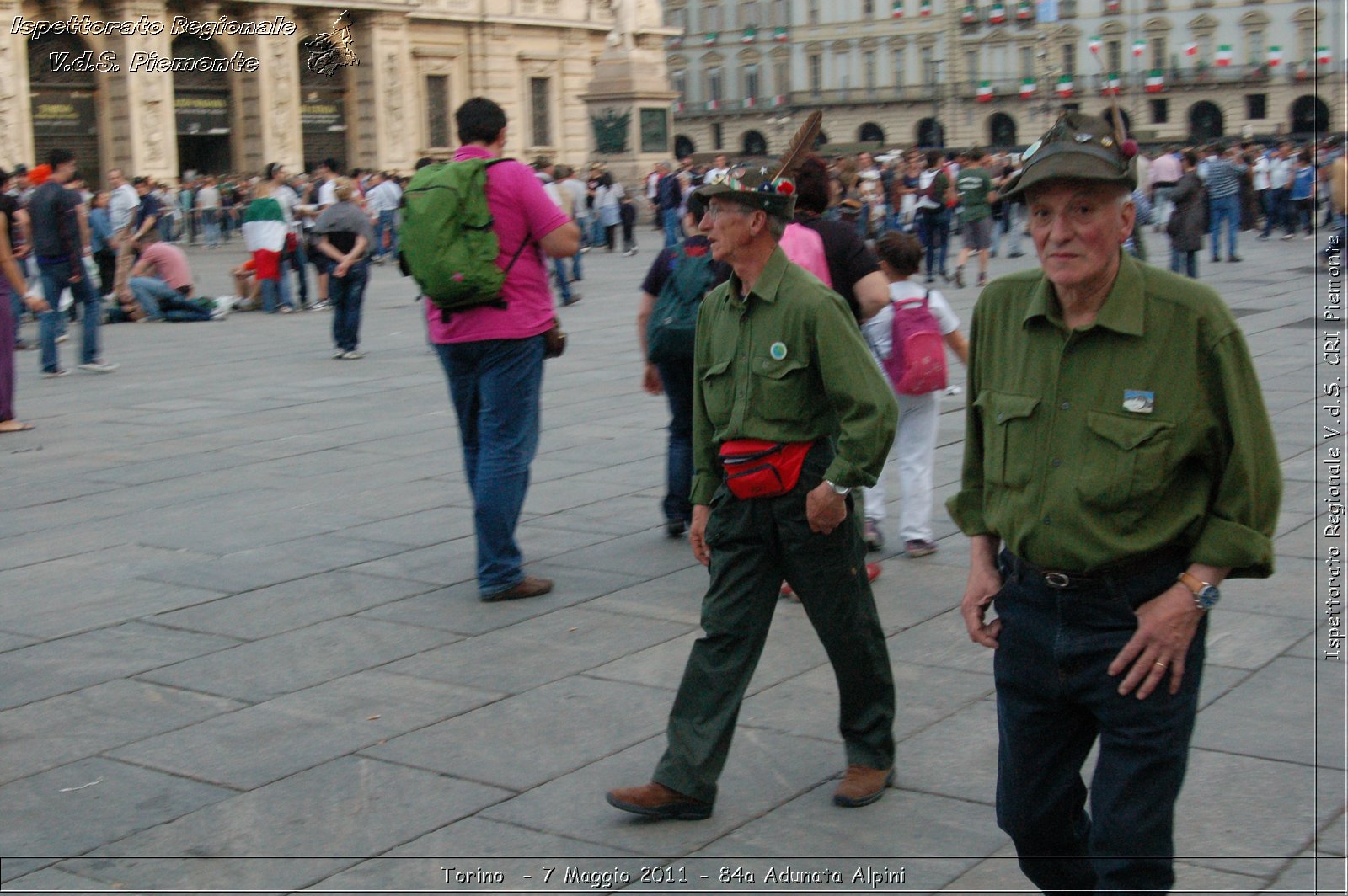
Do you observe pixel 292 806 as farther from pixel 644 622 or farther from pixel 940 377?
pixel 940 377

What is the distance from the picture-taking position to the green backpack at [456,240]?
6074mm

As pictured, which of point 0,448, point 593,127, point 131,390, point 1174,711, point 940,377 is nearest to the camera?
point 1174,711

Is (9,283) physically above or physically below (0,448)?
above

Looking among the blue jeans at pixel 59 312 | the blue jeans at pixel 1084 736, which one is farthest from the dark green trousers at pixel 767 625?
the blue jeans at pixel 59 312

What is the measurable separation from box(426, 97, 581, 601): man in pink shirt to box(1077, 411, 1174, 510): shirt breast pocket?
3640 mm

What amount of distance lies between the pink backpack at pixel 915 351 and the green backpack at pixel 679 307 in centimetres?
83

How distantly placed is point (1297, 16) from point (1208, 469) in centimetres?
8506

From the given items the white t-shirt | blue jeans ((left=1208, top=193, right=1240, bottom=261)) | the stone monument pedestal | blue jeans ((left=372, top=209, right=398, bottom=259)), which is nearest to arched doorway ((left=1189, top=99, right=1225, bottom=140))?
the stone monument pedestal

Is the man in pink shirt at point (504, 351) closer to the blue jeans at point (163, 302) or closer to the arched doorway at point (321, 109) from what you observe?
the blue jeans at point (163, 302)

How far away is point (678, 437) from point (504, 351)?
1193 millimetres

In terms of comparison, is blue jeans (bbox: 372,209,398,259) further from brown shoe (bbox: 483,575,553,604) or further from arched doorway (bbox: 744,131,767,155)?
arched doorway (bbox: 744,131,767,155)

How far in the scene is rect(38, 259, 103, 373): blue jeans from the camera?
538 inches

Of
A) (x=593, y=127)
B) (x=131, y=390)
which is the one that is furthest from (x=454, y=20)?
(x=131, y=390)

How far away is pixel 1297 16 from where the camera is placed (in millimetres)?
79625
